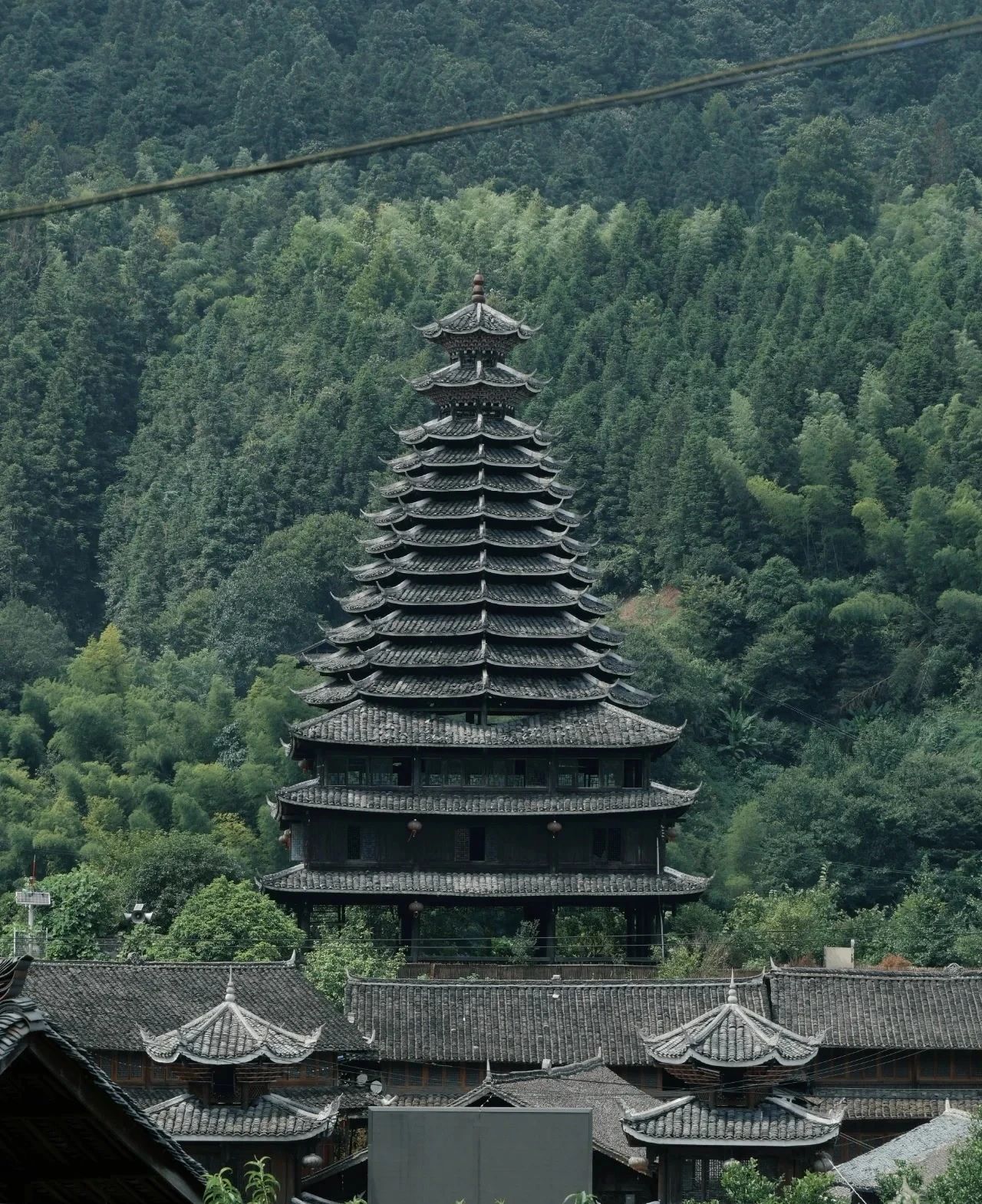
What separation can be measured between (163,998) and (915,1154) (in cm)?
1344

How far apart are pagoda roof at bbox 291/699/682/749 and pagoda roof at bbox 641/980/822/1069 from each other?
16235 millimetres

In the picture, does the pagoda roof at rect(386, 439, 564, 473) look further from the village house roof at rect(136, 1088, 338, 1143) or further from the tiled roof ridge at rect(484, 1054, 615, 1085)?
the village house roof at rect(136, 1088, 338, 1143)

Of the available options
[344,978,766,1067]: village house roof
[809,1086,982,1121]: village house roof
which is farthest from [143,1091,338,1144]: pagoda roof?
[809,1086,982,1121]: village house roof

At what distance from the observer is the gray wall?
147 feet

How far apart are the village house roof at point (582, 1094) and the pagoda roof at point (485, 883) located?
1115cm

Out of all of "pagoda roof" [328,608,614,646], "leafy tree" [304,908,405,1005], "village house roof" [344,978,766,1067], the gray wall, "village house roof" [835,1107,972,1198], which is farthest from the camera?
"pagoda roof" [328,608,614,646]

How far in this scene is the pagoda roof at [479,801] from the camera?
68000 millimetres

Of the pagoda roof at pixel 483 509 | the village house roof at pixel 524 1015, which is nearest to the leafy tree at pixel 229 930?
the village house roof at pixel 524 1015

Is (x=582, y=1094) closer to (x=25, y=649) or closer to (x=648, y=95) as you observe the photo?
(x=648, y=95)

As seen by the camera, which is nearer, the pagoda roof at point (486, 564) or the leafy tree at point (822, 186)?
the pagoda roof at point (486, 564)

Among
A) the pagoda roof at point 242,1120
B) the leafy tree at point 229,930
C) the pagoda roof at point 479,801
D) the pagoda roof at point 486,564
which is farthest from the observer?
the pagoda roof at point 486,564

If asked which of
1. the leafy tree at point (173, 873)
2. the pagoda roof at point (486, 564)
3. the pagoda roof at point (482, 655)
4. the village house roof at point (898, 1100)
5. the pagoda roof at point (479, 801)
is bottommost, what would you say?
the village house roof at point (898, 1100)

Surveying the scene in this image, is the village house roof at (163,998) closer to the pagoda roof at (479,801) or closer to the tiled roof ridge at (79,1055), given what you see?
the pagoda roof at (479,801)

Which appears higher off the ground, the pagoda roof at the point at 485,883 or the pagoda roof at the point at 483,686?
the pagoda roof at the point at 483,686
